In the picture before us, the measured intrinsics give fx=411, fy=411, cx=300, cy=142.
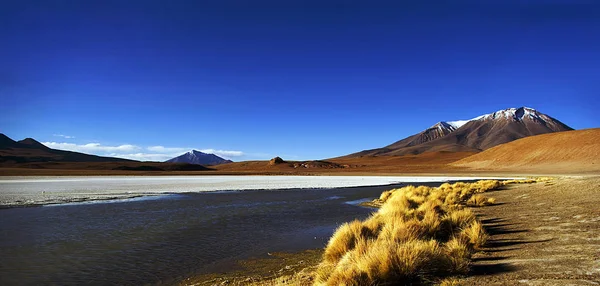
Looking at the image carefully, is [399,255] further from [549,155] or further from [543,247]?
[549,155]

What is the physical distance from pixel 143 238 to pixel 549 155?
267 feet

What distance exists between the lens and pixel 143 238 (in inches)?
454

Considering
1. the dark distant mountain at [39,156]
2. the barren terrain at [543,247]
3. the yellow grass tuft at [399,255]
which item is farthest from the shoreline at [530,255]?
the dark distant mountain at [39,156]

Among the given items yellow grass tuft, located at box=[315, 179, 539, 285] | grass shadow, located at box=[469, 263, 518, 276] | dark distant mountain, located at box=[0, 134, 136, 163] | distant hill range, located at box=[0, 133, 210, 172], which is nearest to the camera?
yellow grass tuft, located at box=[315, 179, 539, 285]

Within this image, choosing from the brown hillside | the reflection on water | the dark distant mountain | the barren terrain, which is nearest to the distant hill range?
the dark distant mountain

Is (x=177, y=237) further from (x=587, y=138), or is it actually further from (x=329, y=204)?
(x=587, y=138)

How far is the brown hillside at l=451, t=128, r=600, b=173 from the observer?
65588 millimetres

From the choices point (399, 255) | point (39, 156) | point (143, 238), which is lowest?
point (143, 238)

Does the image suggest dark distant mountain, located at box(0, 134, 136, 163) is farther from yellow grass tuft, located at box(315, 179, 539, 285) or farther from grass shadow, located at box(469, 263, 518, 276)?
grass shadow, located at box(469, 263, 518, 276)

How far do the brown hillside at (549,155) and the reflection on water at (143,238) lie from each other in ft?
190

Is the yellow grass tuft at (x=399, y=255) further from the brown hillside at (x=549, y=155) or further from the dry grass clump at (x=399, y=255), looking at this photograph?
the brown hillside at (x=549, y=155)

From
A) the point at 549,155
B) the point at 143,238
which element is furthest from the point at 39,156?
the point at 143,238

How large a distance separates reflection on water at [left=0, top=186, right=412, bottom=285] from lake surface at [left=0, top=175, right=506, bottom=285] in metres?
0.02

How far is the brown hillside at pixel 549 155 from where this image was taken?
65588 millimetres
